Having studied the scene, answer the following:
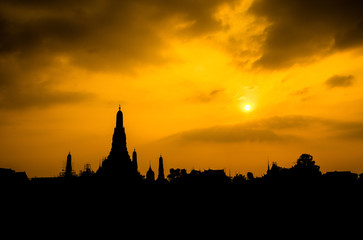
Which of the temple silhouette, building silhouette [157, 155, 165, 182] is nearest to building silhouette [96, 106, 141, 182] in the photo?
the temple silhouette

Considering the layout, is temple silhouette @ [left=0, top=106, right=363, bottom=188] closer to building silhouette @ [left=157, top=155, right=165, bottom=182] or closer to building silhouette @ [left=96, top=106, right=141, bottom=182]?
building silhouette @ [left=96, top=106, right=141, bottom=182]

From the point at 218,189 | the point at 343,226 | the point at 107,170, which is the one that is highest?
the point at 107,170

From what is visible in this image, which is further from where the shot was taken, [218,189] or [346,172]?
[346,172]

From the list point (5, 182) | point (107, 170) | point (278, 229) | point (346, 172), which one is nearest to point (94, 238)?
point (278, 229)

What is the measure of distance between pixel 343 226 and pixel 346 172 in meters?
45.8

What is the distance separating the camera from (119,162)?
7594 cm

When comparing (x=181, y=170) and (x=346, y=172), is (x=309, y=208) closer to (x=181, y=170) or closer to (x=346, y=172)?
(x=346, y=172)

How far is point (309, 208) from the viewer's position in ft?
146

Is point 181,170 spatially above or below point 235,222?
above

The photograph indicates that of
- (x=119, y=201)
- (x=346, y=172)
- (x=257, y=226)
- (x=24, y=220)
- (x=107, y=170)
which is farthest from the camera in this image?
(x=346, y=172)

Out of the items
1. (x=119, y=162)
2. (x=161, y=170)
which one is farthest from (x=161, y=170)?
(x=119, y=162)

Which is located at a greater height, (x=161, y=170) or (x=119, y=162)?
(x=119, y=162)

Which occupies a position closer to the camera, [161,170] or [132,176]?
[132,176]

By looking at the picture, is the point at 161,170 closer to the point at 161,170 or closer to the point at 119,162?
the point at 161,170
